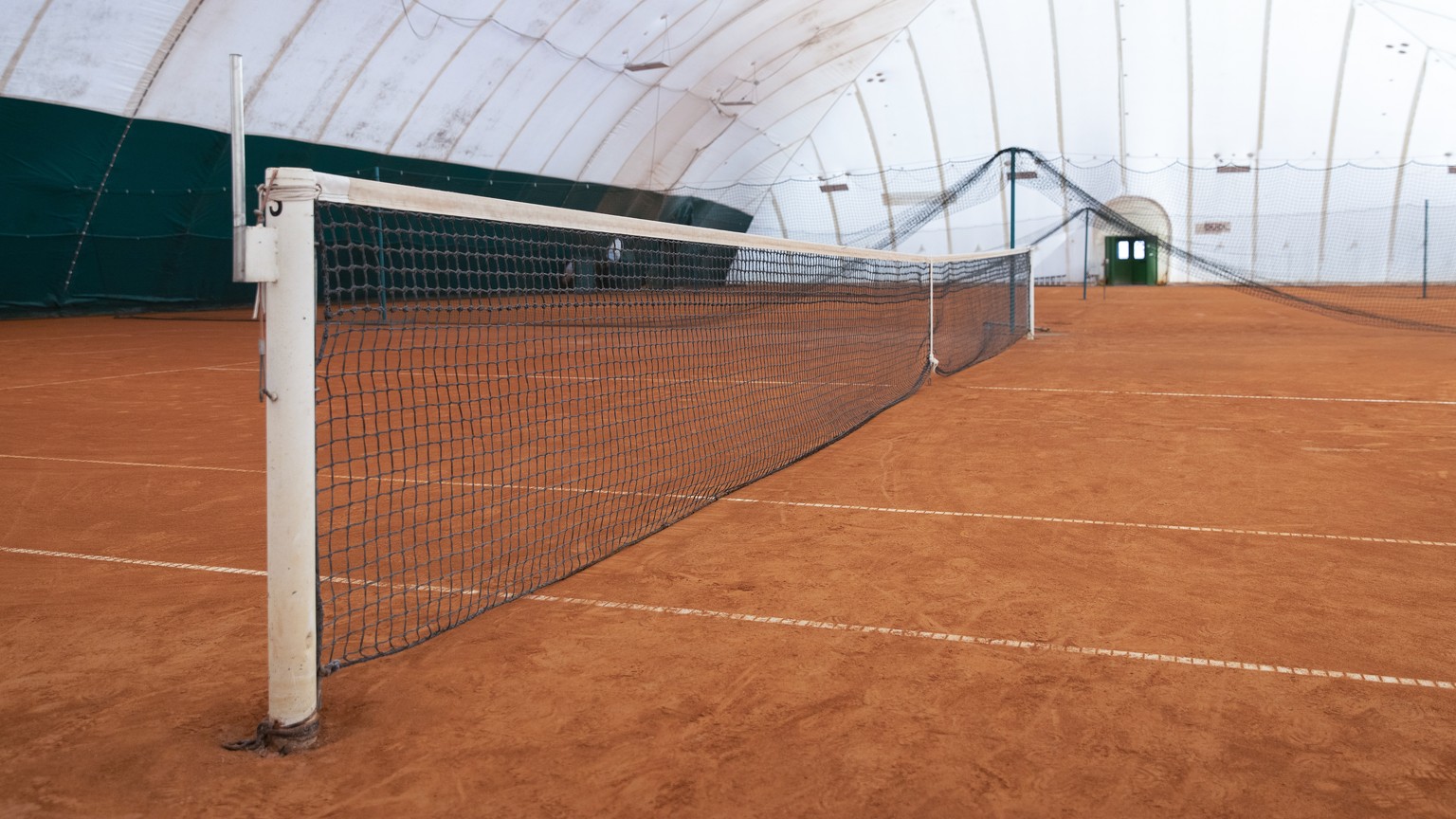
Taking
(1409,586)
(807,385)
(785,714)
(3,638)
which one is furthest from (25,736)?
(807,385)

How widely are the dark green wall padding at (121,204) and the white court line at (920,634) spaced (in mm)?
14673

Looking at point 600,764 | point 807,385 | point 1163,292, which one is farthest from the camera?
point 1163,292

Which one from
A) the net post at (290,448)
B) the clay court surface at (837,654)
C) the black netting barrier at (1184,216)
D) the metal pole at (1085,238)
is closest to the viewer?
the clay court surface at (837,654)

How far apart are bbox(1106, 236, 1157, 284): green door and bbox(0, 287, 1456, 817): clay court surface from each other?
28.9 metres

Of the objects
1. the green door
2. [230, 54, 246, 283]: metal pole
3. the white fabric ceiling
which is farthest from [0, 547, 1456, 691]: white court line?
the green door

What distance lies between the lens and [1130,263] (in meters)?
34.2

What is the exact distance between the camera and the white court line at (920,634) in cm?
303

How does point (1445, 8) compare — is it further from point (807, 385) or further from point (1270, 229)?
point (807, 385)

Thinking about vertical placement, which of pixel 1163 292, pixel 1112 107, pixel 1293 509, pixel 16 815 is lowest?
pixel 16 815

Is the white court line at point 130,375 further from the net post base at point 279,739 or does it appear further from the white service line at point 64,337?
the net post base at point 279,739

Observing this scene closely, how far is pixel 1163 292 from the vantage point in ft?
96.3

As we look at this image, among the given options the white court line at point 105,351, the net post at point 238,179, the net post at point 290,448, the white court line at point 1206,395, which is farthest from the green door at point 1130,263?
the net post at point 290,448

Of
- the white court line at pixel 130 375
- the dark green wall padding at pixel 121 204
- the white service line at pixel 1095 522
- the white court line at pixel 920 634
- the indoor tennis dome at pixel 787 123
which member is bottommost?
the white court line at pixel 920 634

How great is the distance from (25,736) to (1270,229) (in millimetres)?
32777
